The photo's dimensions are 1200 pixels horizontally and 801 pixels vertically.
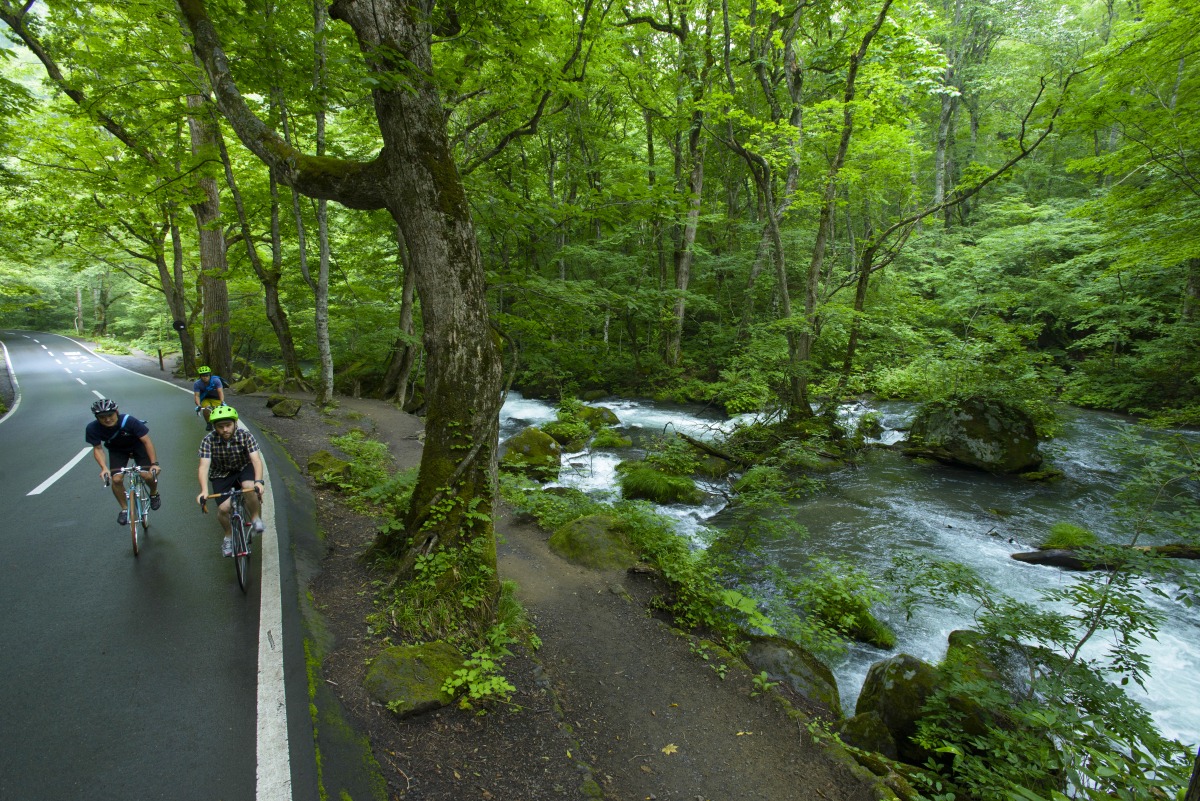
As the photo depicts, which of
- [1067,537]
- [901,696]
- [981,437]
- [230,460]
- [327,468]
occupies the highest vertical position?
[981,437]

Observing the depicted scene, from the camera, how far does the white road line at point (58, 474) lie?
24.6 ft

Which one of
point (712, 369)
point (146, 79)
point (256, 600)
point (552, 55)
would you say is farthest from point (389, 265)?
point (256, 600)

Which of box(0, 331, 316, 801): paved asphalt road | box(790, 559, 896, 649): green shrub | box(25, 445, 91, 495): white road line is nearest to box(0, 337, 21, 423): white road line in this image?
box(25, 445, 91, 495): white road line

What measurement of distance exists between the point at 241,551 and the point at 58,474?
6.24m

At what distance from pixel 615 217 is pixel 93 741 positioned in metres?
7.06

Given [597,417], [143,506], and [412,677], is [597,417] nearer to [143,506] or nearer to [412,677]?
[143,506]

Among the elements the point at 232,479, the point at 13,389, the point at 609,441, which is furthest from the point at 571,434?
the point at 13,389

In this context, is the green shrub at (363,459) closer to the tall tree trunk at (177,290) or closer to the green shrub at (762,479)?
the green shrub at (762,479)

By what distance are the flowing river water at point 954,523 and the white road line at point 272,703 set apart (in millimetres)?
5236

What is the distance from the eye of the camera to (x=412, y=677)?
4.00 metres

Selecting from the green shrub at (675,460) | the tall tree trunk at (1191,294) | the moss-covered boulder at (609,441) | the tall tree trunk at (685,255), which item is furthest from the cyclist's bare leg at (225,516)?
the tall tree trunk at (1191,294)

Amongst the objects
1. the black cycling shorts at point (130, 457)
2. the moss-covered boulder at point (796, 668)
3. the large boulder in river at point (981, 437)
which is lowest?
the moss-covered boulder at point (796, 668)

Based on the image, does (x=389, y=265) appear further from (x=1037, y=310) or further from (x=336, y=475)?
(x=1037, y=310)

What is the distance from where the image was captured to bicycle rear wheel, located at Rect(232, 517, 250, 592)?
500cm
